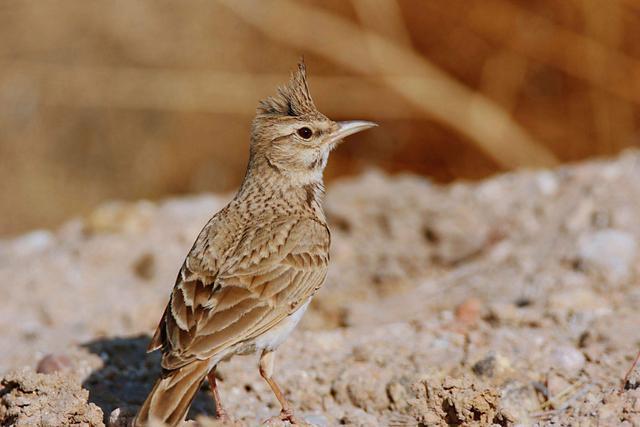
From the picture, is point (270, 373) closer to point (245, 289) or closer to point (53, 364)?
point (245, 289)

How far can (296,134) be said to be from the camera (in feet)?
16.4

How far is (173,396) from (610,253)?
10.3 feet

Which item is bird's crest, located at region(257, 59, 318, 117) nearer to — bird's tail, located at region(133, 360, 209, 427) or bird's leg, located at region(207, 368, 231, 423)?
bird's leg, located at region(207, 368, 231, 423)

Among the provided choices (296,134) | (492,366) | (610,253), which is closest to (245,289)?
(296,134)

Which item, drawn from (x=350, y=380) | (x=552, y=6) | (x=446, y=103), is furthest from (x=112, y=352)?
(x=552, y=6)

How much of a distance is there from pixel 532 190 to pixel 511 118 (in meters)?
2.89

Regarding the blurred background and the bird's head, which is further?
the blurred background

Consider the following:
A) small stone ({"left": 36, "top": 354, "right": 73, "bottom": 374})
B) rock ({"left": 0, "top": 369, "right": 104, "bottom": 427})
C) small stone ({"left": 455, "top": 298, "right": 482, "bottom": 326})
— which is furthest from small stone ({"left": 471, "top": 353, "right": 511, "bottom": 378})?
small stone ({"left": 36, "top": 354, "right": 73, "bottom": 374})

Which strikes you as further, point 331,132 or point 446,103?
point 446,103

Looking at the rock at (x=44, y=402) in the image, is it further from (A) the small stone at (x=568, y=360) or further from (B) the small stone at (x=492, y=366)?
(A) the small stone at (x=568, y=360)

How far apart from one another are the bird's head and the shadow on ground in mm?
1144

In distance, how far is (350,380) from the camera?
4.59 m

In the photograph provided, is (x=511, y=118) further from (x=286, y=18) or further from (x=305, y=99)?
(x=305, y=99)

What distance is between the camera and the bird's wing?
3967mm
